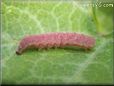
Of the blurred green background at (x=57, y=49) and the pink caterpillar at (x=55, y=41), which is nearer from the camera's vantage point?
the blurred green background at (x=57, y=49)

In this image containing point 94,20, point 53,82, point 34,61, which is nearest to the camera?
point 53,82

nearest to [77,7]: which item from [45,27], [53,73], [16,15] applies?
[45,27]

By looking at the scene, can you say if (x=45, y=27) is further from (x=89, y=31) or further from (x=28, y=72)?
(x=28, y=72)

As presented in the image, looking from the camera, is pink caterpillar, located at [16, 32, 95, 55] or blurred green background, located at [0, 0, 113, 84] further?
pink caterpillar, located at [16, 32, 95, 55]
